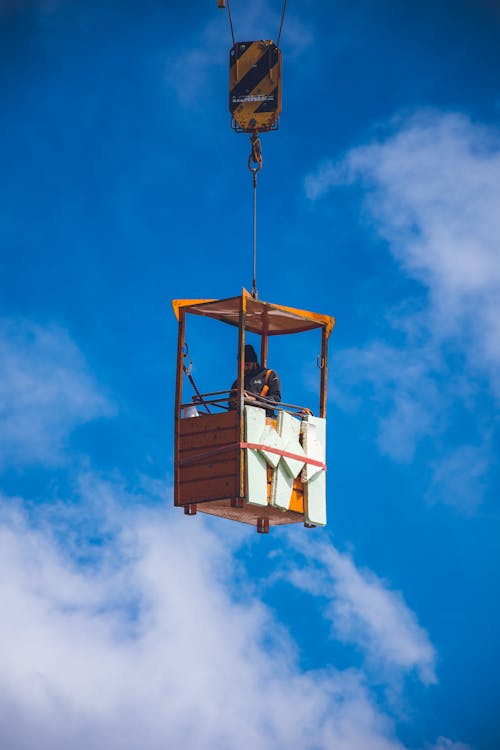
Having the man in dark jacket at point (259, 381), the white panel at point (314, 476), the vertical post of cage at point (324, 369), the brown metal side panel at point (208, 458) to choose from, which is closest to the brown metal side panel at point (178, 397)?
the brown metal side panel at point (208, 458)

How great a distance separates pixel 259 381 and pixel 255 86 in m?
8.76

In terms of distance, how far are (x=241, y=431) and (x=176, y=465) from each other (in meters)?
2.10

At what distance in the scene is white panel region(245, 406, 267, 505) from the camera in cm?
4775

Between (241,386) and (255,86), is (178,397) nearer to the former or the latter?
(241,386)

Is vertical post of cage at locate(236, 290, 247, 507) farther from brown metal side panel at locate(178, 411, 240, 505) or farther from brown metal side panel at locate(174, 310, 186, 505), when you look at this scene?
brown metal side panel at locate(174, 310, 186, 505)

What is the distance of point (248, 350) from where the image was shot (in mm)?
50000

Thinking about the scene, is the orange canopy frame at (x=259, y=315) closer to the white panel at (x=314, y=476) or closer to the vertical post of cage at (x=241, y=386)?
the vertical post of cage at (x=241, y=386)

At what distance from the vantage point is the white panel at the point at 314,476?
4952cm

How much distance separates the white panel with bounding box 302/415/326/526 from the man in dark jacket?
100cm

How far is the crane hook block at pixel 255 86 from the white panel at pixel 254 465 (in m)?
9.05

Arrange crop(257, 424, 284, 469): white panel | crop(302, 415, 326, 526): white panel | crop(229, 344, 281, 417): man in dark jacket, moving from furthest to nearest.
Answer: crop(229, 344, 281, 417): man in dark jacket, crop(302, 415, 326, 526): white panel, crop(257, 424, 284, 469): white panel

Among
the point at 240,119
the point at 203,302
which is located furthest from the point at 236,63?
the point at 203,302

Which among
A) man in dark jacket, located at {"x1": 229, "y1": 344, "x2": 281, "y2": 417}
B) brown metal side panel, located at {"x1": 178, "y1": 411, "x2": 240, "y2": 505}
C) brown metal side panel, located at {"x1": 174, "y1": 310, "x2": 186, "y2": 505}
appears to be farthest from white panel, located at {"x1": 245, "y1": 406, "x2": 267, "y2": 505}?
brown metal side panel, located at {"x1": 174, "y1": 310, "x2": 186, "y2": 505}

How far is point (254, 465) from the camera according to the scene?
48.0 meters
